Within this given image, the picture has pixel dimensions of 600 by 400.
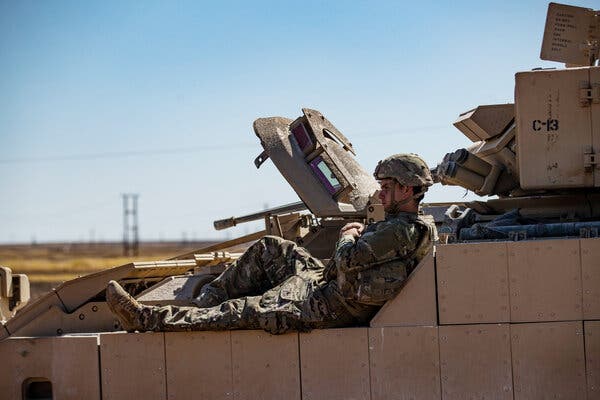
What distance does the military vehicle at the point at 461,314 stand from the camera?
751cm

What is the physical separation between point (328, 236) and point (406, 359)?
2845 mm

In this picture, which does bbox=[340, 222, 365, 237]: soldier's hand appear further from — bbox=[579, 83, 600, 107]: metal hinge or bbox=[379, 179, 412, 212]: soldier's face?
bbox=[579, 83, 600, 107]: metal hinge

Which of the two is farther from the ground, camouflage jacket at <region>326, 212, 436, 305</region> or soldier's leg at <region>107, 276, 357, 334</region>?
camouflage jacket at <region>326, 212, 436, 305</region>

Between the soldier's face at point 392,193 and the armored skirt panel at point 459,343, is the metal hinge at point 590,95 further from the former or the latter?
the soldier's face at point 392,193

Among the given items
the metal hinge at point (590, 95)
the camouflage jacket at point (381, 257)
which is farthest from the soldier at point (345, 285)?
the metal hinge at point (590, 95)

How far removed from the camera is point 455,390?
25.0 ft

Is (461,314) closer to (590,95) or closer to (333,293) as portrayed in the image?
(333,293)

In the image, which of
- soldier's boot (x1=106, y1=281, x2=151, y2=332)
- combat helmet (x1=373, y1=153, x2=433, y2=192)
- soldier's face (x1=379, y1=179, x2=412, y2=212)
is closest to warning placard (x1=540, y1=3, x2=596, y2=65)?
combat helmet (x1=373, y1=153, x2=433, y2=192)

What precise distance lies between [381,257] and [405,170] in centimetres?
71

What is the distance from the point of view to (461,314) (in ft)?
24.9

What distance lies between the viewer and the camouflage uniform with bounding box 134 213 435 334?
302 inches

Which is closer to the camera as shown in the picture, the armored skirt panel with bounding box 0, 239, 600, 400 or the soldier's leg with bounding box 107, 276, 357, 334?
the armored skirt panel with bounding box 0, 239, 600, 400

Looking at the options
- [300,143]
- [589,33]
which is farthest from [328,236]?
[589,33]

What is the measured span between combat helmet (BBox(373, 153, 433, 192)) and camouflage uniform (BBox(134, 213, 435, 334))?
26cm
